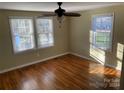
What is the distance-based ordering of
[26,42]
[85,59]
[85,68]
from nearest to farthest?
[85,68]
[26,42]
[85,59]

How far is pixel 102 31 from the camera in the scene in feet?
13.8

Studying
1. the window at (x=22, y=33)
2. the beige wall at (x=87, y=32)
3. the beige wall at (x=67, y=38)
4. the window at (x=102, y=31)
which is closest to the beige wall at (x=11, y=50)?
the beige wall at (x=67, y=38)

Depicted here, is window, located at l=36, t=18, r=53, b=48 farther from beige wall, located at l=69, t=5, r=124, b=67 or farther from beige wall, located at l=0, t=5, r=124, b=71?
beige wall, located at l=69, t=5, r=124, b=67

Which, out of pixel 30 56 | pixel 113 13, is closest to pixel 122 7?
pixel 113 13

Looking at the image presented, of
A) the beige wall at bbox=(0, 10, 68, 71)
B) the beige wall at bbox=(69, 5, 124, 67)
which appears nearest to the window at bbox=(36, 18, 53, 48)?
the beige wall at bbox=(0, 10, 68, 71)

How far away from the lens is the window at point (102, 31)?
3942mm

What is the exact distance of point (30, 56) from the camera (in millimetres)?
4539

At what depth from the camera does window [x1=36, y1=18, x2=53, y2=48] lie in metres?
4.62

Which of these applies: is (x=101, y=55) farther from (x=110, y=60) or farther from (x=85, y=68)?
(x=85, y=68)

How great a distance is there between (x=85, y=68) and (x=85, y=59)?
974mm

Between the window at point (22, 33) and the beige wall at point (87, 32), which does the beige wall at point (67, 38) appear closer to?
the beige wall at point (87, 32)

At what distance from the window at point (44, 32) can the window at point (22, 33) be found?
0.31 m

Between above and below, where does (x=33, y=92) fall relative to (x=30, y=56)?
above

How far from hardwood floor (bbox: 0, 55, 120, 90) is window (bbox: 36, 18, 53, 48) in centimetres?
100
